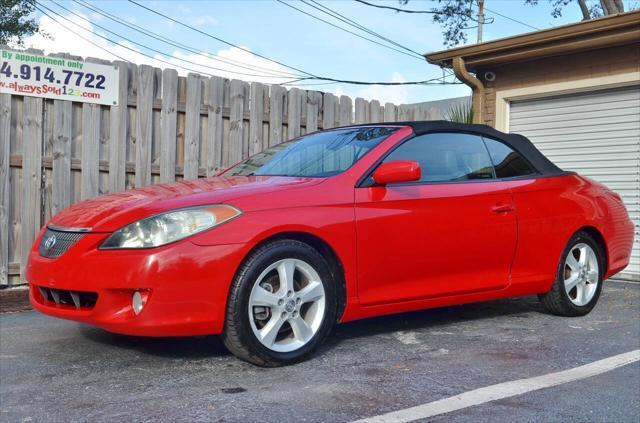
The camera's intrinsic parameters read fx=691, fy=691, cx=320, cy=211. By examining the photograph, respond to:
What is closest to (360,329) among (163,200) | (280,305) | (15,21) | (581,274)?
(280,305)

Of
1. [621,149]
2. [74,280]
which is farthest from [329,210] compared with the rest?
[621,149]

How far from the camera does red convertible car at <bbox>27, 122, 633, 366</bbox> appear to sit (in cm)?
353

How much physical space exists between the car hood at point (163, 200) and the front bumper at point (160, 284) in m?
0.15

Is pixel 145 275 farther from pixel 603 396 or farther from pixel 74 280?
pixel 603 396

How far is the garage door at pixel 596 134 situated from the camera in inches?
327

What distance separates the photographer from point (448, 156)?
188 inches

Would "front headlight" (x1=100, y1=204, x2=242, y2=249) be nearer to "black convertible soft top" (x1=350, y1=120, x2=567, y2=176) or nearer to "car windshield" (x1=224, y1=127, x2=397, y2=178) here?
"car windshield" (x1=224, y1=127, x2=397, y2=178)

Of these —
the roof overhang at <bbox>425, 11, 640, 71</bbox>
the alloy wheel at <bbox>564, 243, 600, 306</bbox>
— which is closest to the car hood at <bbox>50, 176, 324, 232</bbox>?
the alloy wheel at <bbox>564, 243, 600, 306</bbox>

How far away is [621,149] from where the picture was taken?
27.8 ft

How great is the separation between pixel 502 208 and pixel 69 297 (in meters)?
2.90

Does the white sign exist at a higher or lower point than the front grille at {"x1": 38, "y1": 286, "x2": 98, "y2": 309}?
higher

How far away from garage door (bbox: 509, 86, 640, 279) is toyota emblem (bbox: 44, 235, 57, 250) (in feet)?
22.2

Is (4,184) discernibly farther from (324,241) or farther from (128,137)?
(324,241)

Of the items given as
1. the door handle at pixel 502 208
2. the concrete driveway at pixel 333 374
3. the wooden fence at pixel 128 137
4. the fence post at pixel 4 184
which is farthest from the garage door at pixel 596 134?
the fence post at pixel 4 184
